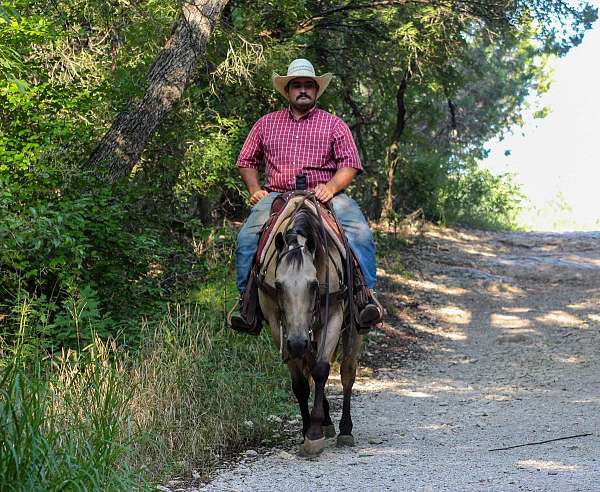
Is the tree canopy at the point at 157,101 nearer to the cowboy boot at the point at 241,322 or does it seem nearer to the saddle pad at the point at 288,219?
the cowboy boot at the point at 241,322

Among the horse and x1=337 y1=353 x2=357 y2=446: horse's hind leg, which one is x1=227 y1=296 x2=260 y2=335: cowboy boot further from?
x1=337 y1=353 x2=357 y2=446: horse's hind leg

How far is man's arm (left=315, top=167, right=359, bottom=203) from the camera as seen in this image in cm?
701

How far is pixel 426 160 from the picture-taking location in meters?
22.4

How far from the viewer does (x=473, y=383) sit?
999cm

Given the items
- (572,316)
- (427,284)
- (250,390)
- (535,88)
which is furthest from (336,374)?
(535,88)

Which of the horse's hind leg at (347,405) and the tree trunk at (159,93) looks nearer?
the horse's hind leg at (347,405)

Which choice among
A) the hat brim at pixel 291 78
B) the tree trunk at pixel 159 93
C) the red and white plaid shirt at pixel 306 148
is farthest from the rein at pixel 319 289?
the tree trunk at pixel 159 93

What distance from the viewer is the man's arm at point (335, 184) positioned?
23.0ft

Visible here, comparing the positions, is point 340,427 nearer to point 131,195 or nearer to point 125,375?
point 125,375

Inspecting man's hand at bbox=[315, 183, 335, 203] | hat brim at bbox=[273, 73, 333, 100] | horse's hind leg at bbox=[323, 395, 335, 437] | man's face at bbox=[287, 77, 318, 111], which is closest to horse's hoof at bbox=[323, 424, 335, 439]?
horse's hind leg at bbox=[323, 395, 335, 437]

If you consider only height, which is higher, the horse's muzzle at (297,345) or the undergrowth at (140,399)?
the horse's muzzle at (297,345)

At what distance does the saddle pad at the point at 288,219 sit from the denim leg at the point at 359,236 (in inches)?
9.0

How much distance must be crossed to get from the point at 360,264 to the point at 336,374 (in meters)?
3.47

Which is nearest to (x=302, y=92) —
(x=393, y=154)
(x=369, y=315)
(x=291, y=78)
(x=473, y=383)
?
(x=291, y=78)
